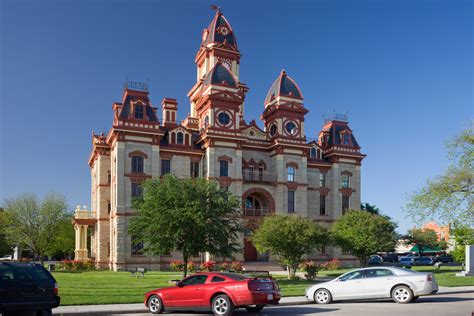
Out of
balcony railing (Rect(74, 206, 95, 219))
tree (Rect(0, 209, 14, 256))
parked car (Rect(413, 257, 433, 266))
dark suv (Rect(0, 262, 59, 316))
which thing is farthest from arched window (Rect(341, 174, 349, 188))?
dark suv (Rect(0, 262, 59, 316))

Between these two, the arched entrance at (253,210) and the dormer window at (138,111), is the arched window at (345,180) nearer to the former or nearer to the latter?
the arched entrance at (253,210)

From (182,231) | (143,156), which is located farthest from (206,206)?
(143,156)

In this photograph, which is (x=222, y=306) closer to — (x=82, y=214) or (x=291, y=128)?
(x=82, y=214)

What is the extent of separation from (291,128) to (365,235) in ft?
53.9

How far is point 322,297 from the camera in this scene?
1797 cm

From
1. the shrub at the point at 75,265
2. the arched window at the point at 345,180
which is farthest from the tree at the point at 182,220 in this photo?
the arched window at the point at 345,180

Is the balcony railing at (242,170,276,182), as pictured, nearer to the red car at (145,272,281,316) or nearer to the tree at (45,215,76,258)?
the tree at (45,215,76,258)

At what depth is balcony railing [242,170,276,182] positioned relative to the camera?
164 ft

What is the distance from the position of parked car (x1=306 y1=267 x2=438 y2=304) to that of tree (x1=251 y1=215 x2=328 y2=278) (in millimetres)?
13038

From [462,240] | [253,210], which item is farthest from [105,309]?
[462,240]

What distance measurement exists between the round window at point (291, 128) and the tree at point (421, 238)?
142 ft

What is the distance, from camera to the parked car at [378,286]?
56.5 feet

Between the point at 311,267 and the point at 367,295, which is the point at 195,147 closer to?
the point at 311,267

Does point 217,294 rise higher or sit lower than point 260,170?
lower
